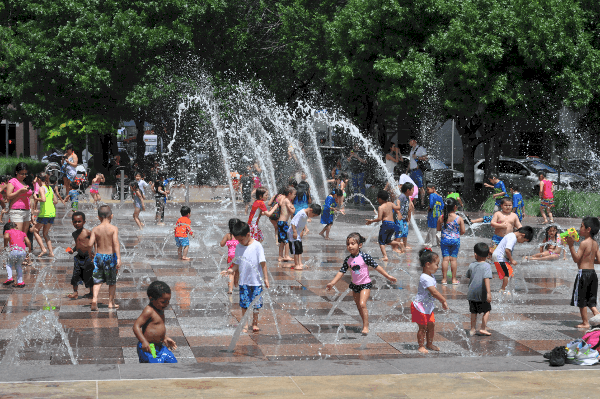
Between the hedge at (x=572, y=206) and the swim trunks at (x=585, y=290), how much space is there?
47.4 ft

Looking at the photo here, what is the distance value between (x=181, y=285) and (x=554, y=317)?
5.23 m

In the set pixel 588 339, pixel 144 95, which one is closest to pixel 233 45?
pixel 144 95

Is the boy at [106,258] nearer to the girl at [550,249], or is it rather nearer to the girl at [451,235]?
the girl at [451,235]

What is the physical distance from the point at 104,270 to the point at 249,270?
7.17ft

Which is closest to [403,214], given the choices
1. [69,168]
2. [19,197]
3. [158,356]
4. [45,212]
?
[45,212]

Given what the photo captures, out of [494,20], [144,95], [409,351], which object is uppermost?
[494,20]

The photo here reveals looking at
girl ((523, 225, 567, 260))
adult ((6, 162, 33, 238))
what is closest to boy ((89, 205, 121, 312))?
adult ((6, 162, 33, 238))

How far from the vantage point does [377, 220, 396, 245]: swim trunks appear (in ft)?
44.7

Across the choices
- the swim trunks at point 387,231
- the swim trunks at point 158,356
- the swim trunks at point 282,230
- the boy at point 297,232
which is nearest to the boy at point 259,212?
the swim trunks at point 282,230

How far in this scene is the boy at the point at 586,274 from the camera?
8672mm

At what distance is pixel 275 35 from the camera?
32.2 metres

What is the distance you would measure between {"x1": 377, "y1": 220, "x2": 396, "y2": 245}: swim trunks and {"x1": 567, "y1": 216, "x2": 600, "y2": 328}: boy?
4.99 meters

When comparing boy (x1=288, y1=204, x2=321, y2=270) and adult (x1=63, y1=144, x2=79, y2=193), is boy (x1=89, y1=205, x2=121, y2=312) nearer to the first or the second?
boy (x1=288, y1=204, x2=321, y2=270)

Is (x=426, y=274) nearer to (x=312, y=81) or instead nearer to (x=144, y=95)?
(x=144, y=95)
